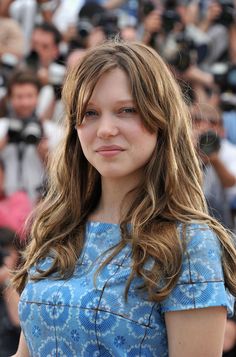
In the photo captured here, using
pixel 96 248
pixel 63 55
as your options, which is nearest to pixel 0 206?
pixel 63 55

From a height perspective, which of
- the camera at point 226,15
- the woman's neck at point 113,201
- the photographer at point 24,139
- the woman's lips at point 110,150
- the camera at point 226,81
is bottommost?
the woman's neck at point 113,201

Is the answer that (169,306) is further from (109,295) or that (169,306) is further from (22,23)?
(22,23)

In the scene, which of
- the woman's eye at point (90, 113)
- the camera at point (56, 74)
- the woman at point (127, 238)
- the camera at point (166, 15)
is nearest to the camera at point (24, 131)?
the camera at point (56, 74)

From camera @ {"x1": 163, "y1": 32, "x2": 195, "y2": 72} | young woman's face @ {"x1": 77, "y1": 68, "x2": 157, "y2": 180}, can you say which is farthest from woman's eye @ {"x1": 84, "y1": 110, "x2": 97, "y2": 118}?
camera @ {"x1": 163, "y1": 32, "x2": 195, "y2": 72}

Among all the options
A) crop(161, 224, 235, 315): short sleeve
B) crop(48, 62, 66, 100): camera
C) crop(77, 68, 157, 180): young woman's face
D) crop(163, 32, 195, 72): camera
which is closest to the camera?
crop(161, 224, 235, 315): short sleeve

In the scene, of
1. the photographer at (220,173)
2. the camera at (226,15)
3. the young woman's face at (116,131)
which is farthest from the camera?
the camera at (226,15)

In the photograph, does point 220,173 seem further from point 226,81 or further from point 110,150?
point 110,150

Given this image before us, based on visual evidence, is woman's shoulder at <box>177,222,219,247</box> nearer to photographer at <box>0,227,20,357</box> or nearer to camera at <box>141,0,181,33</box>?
photographer at <box>0,227,20,357</box>

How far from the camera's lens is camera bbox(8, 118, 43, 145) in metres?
5.66

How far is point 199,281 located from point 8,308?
7.95 ft

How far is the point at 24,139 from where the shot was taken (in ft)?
18.7

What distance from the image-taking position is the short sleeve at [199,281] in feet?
6.14

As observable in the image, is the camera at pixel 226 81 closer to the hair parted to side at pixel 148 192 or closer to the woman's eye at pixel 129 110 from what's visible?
the hair parted to side at pixel 148 192

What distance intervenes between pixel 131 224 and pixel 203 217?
0.58 feet
